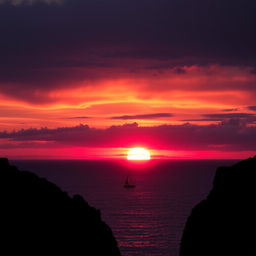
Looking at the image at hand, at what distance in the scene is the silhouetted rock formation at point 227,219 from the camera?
38.5 meters

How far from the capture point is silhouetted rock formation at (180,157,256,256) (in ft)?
126

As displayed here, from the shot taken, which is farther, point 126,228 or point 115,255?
point 126,228

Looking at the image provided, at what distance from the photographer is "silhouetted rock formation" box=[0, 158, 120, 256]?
37031mm

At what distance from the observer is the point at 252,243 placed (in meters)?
37.2

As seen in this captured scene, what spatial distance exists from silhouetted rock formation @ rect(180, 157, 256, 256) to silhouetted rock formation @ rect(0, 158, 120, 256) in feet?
25.9

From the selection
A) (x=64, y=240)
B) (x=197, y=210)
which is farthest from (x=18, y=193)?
(x=197, y=210)

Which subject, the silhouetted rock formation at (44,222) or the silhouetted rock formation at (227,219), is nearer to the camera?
the silhouetted rock formation at (44,222)

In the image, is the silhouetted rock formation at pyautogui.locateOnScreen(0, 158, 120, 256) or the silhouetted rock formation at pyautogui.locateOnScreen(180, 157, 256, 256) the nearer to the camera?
the silhouetted rock formation at pyautogui.locateOnScreen(0, 158, 120, 256)

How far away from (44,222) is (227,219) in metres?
16.2

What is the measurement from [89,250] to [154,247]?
80860 millimetres

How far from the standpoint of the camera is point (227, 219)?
133ft

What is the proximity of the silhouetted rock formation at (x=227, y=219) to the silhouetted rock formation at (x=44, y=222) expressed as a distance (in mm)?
7884

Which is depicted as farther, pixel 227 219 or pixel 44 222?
pixel 227 219

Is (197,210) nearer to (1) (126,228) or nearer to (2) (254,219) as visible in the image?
(2) (254,219)
